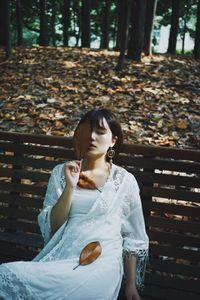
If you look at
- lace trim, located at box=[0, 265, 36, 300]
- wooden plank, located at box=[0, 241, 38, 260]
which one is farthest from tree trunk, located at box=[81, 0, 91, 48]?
lace trim, located at box=[0, 265, 36, 300]

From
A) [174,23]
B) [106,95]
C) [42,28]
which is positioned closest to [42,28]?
[42,28]

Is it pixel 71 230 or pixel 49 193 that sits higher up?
pixel 49 193

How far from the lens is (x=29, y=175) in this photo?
361 cm

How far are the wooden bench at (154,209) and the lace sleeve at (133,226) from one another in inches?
17.3

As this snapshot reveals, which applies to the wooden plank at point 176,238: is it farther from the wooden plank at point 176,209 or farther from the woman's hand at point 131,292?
the woman's hand at point 131,292

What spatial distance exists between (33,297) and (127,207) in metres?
0.96

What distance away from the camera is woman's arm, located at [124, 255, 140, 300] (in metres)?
2.72

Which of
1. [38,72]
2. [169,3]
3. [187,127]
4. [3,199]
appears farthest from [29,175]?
[169,3]

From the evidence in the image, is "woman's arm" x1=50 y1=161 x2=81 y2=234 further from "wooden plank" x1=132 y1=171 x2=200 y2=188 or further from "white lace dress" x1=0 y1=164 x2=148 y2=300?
"wooden plank" x1=132 y1=171 x2=200 y2=188

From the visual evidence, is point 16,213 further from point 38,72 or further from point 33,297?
point 38,72

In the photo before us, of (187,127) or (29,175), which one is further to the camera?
(187,127)

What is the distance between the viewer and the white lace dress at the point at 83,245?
2340 millimetres

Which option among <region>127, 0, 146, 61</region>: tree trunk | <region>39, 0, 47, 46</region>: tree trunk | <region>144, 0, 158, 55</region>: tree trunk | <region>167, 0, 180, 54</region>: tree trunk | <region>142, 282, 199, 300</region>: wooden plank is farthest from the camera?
<region>167, 0, 180, 54</region>: tree trunk

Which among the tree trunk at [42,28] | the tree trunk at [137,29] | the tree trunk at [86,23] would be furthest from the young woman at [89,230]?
the tree trunk at [42,28]
